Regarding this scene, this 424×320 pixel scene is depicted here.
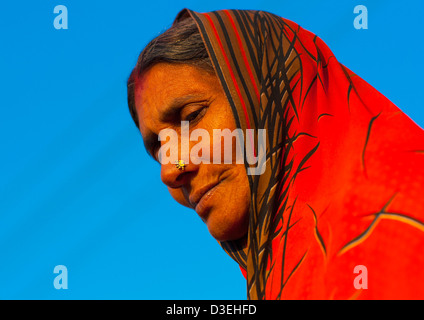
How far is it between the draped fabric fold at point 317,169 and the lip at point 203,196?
7.1 inches

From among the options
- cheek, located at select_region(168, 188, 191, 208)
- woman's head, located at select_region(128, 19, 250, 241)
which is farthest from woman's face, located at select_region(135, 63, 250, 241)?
cheek, located at select_region(168, 188, 191, 208)

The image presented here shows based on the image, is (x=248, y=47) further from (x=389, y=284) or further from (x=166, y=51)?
(x=389, y=284)

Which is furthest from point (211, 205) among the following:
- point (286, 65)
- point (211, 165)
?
point (286, 65)

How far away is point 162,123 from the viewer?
7.87 feet

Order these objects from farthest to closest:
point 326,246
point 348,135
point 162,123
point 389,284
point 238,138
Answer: point 162,123 → point 238,138 → point 348,135 → point 326,246 → point 389,284

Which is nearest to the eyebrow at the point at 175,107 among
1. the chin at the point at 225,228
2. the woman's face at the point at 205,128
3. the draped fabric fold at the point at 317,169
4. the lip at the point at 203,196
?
the woman's face at the point at 205,128

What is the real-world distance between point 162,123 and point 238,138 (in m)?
0.33

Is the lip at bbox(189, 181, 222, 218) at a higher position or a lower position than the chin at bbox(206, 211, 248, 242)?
higher

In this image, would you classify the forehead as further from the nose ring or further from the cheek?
the cheek

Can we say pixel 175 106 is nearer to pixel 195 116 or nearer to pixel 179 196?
pixel 195 116

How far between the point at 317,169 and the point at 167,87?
2.26 ft

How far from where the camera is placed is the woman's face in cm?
227

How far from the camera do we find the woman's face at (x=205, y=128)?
2.27m

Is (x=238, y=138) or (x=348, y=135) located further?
(x=238, y=138)
